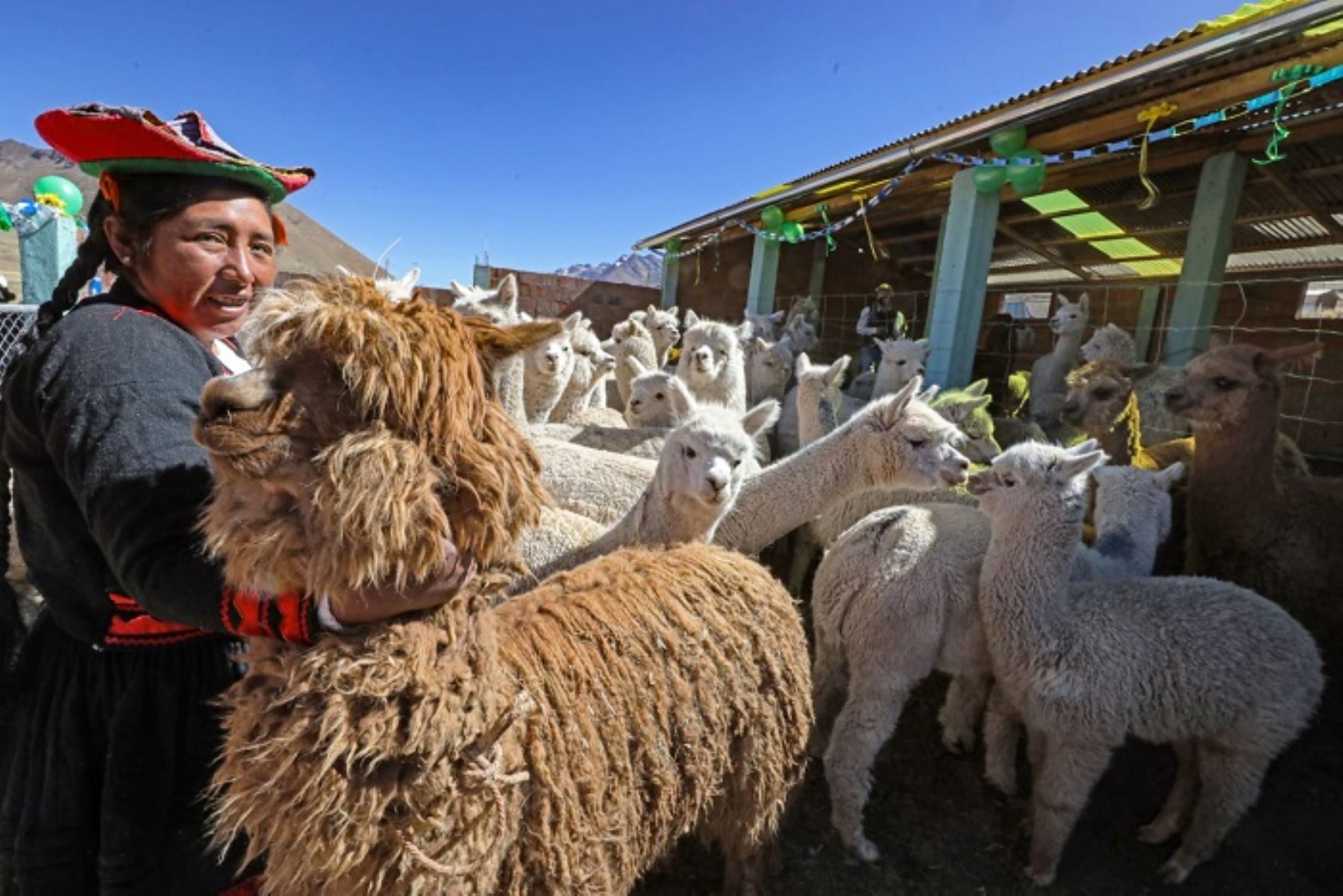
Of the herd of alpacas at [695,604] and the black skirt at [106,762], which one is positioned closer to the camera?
the herd of alpacas at [695,604]

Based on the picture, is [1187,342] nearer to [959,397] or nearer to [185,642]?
[959,397]

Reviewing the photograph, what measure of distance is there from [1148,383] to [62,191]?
42.7 ft

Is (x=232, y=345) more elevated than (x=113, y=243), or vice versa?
(x=113, y=243)

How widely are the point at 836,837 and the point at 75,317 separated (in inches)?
108

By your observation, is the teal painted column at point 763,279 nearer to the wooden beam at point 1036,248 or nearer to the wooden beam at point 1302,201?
the wooden beam at point 1036,248

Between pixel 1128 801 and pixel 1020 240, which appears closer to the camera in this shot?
pixel 1128 801

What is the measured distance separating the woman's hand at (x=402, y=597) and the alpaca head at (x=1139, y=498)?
3370 millimetres

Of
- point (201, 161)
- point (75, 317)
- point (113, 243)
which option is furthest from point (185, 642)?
point (201, 161)

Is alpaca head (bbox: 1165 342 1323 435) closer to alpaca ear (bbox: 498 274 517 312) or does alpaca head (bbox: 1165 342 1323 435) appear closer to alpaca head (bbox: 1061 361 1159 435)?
alpaca head (bbox: 1061 361 1159 435)

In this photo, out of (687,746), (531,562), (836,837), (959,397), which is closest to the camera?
(687,746)

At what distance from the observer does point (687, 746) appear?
153 centimetres

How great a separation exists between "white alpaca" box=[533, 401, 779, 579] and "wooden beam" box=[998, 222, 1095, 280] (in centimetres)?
921

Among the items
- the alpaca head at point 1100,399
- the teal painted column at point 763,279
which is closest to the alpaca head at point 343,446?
the alpaca head at point 1100,399

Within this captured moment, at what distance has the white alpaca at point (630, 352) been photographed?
7.51 metres
